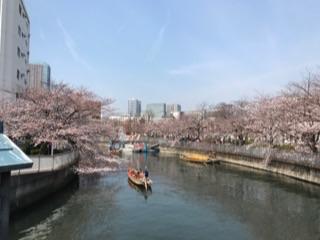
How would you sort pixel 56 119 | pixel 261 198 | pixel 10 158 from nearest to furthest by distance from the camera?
pixel 10 158
pixel 261 198
pixel 56 119

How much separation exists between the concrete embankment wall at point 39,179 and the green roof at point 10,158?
1394 cm

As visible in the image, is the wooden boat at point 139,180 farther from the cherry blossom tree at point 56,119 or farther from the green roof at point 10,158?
the green roof at point 10,158

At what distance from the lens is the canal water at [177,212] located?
16938 millimetres

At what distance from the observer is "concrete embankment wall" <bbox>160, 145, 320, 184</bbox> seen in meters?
31.8

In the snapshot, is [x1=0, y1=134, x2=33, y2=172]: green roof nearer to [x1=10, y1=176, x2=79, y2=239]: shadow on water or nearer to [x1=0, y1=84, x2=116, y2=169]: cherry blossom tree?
[x1=10, y1=176, x2=79, y2=239]: shadow on water

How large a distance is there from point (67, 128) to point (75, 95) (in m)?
3.87

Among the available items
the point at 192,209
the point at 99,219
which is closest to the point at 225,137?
the point at 192,209

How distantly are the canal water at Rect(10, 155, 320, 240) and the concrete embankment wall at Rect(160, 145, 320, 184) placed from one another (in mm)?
1799

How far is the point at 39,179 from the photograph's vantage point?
69.0 ft

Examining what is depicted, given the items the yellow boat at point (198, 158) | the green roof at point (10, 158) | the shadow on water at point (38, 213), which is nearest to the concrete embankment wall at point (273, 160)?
the yellow boat at point (198, 158)

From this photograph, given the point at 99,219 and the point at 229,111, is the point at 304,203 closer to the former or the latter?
the point at 99,219

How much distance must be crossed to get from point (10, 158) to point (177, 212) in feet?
58.1

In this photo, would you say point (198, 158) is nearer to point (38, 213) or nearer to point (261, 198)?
point (261, 198)

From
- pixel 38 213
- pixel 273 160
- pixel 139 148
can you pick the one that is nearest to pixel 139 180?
pixel 38 213
